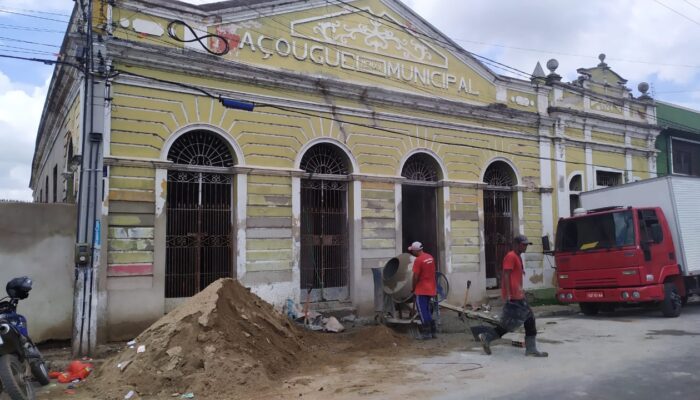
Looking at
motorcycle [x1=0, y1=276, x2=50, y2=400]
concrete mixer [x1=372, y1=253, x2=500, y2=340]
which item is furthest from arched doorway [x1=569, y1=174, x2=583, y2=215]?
motorcycle [x1=0, y1=276, x2=50, y2=400]

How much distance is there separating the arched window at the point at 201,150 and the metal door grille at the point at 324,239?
189cm

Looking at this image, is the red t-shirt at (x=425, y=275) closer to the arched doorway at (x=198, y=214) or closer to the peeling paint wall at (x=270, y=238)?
the peeling paint wall at (x=270, y=238)

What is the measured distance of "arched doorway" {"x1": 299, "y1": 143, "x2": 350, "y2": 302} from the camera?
39.6 ft

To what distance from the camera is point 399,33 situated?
13.7 meters

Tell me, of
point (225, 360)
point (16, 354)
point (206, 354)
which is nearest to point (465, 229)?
point (225, 360)

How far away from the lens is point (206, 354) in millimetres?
6820

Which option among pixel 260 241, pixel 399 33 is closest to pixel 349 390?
pixel 260 241

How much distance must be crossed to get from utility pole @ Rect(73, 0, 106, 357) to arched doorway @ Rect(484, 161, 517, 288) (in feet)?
32.1

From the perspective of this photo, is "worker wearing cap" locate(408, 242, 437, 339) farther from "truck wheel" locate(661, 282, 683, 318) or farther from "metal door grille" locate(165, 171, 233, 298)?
"truck wheel" locate(661, 282, 683, 318)

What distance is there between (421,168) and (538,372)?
24.9 feet

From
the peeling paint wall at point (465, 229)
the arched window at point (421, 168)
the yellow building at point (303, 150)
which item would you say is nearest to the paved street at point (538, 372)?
the yellow building at point (303, 150)

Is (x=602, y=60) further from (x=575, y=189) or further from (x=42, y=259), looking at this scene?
(x=42, y=259)

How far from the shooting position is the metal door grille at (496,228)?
15.1 meters

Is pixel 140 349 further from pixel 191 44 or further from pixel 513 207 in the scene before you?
pixel 513 207
